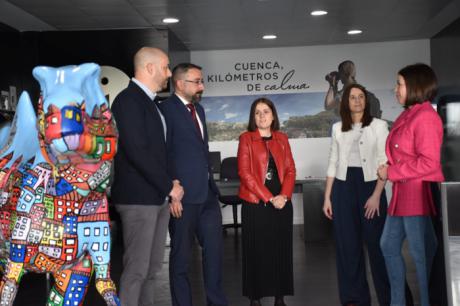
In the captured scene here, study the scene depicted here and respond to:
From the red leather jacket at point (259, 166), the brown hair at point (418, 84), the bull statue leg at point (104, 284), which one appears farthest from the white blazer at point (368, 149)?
the bull statue leg at point (104, 284)

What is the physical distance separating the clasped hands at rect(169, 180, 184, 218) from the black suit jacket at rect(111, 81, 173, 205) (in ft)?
0.18

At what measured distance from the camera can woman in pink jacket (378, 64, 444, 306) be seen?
134 inches

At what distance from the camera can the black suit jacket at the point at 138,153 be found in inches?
131

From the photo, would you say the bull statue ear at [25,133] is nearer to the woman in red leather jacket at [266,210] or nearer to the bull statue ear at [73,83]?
the bull statue ear at [73,83]

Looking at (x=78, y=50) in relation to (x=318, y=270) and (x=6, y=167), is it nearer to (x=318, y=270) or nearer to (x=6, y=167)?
(x=318, y=270)

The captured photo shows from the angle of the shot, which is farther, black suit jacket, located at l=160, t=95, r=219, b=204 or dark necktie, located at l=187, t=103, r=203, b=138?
dark necktie, located at l=187, t=103, r=203, b=138

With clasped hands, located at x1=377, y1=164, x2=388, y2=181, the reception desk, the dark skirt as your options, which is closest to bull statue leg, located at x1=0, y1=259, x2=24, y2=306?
clasped hands, located at x1=377, y1=164, x2=388, y2=181

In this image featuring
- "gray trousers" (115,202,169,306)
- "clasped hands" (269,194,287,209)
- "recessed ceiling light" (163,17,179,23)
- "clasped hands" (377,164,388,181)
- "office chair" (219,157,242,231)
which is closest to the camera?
"gray trousers" (115,202,169,306)

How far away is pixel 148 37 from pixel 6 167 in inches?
233

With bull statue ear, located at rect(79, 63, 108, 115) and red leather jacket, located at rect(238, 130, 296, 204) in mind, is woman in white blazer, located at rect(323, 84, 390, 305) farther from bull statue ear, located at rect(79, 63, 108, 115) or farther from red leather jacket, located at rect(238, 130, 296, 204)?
bull statue ear, located at rect(79, 63, 108, 115)

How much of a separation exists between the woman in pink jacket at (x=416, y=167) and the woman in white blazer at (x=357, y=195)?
49cm

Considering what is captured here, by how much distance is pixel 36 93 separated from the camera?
25.0 feet

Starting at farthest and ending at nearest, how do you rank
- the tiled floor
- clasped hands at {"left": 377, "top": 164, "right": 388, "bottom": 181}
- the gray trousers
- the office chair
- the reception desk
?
the office chair < the reception desk < the tiled floor < clasped hands at {"left": 377, "top": 164, "right": 388, "bottom": 181} < the gray trousers

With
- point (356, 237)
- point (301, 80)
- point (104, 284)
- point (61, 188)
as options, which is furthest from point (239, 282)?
point (301, 80)
